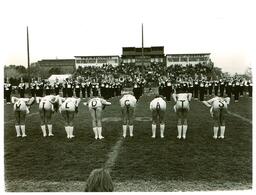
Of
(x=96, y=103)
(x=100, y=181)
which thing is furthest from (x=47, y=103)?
(x=100, y=181)

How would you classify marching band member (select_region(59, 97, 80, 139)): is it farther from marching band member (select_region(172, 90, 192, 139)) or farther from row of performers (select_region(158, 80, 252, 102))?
row of performers (select_region(158, 80, 252, 102))

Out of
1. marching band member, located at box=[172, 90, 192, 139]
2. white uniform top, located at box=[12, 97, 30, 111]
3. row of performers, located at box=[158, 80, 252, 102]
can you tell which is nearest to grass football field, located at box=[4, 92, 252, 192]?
marching band member, located at box=[172, 90, 192, 139]

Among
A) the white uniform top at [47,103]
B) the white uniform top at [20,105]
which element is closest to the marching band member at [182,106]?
the white uniform top at [47,103]

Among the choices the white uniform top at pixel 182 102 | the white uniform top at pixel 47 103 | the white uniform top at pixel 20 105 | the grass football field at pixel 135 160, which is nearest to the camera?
the grass football field at pixel 135 160

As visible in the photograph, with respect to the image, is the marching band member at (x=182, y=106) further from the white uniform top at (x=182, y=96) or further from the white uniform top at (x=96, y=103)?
the white uniform top at (x=96, y=103)

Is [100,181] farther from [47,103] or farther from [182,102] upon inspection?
[47,103]

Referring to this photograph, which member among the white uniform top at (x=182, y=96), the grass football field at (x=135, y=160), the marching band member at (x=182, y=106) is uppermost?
the white uniform top at (x=182, y=96)

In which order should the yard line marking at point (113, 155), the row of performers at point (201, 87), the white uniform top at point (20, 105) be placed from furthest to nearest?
the row of performers at point (201, 87) → the white uniform top at point (20, 105) → the yard line marking at point (113, 155)

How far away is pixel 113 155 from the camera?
346 inches

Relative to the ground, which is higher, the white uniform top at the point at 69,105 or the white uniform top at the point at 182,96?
the white uniform top at the point at 182,96

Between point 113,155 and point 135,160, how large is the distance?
0.71m

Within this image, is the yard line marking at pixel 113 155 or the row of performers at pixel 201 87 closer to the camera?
the yard line marking at pixel 113 155

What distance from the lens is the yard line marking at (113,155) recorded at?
7946 millimetres

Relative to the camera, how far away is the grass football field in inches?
264
